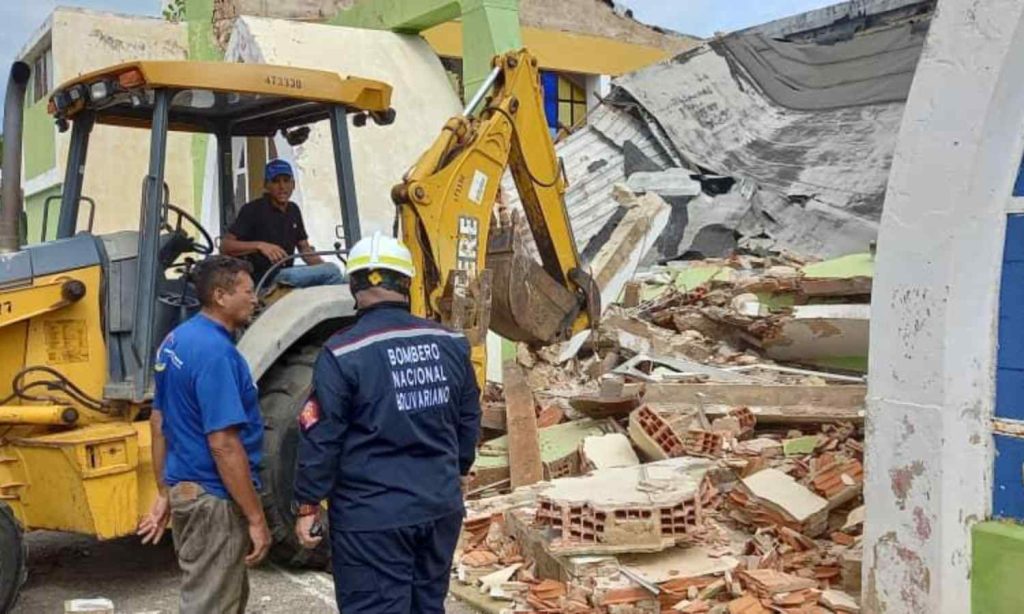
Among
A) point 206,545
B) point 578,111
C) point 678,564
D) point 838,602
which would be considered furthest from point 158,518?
point 578,111

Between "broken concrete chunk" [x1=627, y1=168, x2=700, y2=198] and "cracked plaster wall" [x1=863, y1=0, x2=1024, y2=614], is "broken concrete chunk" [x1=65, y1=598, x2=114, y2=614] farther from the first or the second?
"broken concrete chunk" [x1=627, y1=168, x2=700, y2=198]

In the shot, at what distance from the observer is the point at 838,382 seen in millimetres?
8617

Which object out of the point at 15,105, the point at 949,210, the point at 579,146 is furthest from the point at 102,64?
the point at 949,210

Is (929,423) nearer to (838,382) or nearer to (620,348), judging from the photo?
(838,382)

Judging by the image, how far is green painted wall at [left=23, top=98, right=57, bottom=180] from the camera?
18116 millimetres

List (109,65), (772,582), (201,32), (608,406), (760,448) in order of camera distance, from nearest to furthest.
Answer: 1. (772,582)
2. (760,448)
3. (608,406)
4. (109,65)
5. (201,32)

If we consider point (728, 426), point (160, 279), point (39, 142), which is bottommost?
point (728, 426)

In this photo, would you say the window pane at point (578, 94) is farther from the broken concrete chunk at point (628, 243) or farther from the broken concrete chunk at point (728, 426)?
the broken concrete chunk at point (728, 426)

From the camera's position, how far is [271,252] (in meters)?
6.42

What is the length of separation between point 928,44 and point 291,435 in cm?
381

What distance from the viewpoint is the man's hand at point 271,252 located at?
6406 millimetres

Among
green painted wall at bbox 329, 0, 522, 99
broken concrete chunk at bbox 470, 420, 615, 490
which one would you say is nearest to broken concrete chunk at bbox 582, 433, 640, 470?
broken concrete chunk at bbox 470, 420, 615, 490

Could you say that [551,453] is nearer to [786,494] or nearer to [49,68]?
[786,494]

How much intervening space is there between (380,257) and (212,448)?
96cm
